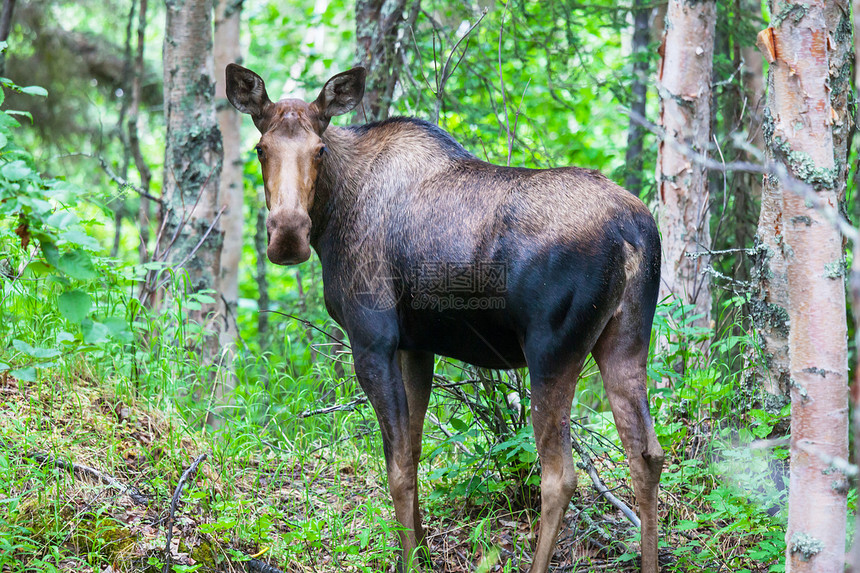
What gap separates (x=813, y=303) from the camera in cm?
268

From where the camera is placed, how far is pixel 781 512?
3.91 metres

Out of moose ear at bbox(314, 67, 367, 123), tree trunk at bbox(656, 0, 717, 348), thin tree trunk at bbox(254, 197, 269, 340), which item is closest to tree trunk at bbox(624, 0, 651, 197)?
tree trunk at bbox(656, 0, 717, 348)

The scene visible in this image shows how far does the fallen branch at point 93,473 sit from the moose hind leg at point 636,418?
272cm

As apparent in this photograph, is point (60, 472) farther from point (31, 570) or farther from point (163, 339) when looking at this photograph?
point (163, 339)

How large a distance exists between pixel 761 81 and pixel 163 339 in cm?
868

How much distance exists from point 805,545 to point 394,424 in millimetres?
1965

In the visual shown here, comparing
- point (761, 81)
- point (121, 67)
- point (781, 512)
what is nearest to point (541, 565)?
point (781, 512)

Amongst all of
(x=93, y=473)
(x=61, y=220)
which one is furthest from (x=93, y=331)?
(x=93, y=473)

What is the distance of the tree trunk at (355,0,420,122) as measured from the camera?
21.5ft

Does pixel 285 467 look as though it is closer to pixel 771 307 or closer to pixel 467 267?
pixel 467 267

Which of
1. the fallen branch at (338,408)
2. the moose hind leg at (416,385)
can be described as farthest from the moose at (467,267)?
the fallen branch at (338,408)

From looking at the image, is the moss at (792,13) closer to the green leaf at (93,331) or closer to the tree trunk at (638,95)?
the green leaf at (93,331)

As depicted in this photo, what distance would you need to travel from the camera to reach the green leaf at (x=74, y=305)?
2.82 meters

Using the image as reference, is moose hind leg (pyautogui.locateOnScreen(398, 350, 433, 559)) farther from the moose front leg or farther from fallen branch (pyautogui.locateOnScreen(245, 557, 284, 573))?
fallen branch (pyautogui.locateOnScreen(245, 557, 284, 573))
